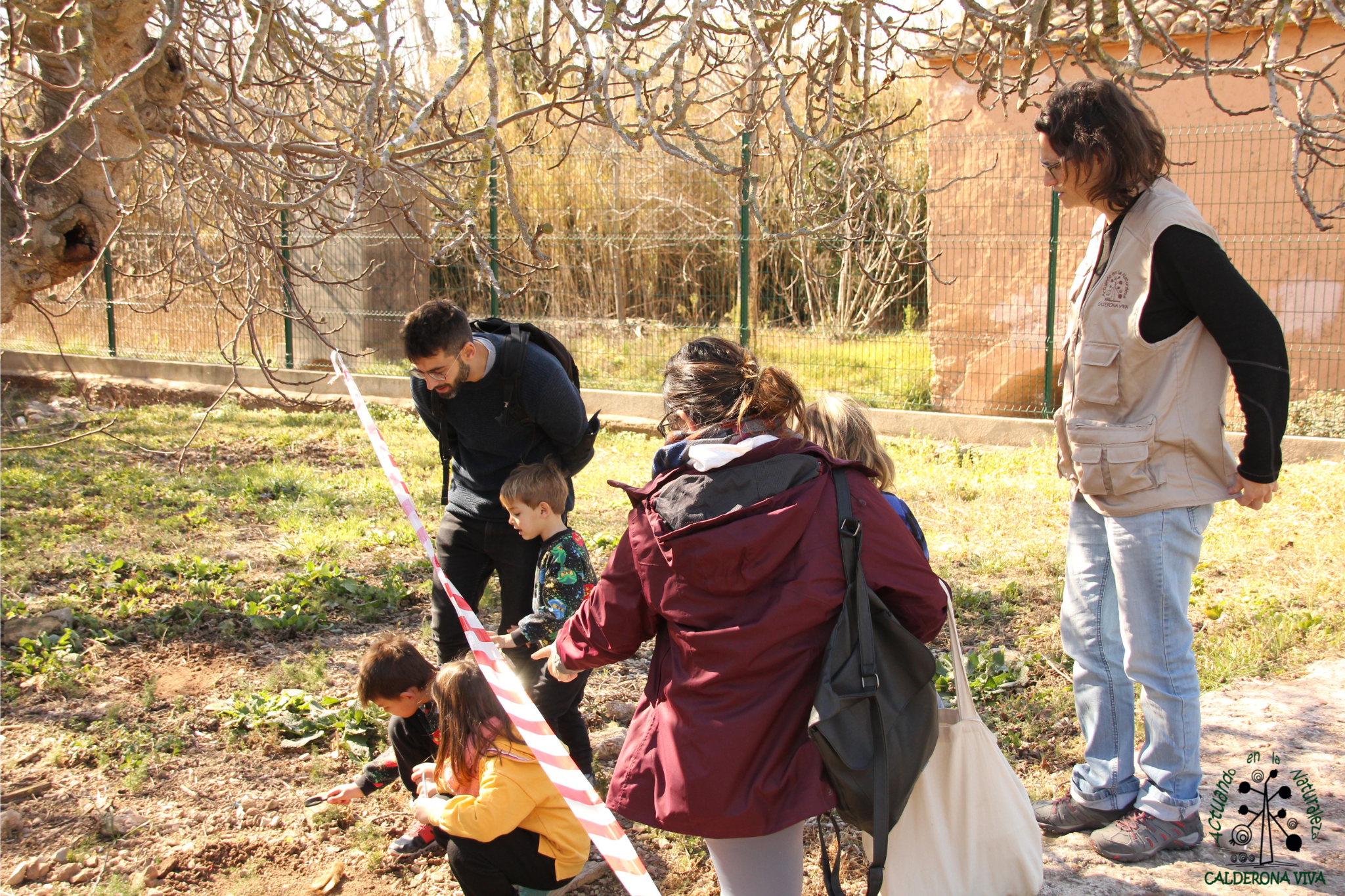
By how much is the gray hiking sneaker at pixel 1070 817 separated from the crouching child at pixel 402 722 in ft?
5.48

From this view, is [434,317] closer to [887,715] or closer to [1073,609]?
[887,715]

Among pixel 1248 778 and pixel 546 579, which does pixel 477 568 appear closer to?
pixel 546 579

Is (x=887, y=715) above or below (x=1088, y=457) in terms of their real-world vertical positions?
below

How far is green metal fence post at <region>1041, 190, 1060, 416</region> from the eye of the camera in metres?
8.21

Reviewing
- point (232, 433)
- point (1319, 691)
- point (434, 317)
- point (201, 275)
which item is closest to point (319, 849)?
point (434, 317)

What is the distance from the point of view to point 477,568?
3.29 m

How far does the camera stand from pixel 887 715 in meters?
1.88

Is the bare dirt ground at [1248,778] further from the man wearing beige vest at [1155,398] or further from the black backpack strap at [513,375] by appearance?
the black backpack strap at [513,375]

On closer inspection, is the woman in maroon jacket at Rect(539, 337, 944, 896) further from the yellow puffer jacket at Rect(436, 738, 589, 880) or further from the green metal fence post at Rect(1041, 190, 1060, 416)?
the green metal fence post at Rect(1041, 190, 1060, 416)

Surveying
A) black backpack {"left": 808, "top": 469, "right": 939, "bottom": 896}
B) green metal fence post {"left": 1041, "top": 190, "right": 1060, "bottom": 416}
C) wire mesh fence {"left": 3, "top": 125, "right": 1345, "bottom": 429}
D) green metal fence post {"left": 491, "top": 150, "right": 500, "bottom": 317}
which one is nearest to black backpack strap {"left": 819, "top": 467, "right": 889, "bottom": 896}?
black backpack {"left": 808, "top": 469, "right": 939, "bottom": 896}

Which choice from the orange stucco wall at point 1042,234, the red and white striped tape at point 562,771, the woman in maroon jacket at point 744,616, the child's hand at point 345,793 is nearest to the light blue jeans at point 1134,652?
the woman in maroon jacket at point 744,616

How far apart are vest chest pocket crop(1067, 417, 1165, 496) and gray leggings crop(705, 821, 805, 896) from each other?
1.18 m

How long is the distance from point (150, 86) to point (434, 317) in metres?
1.78

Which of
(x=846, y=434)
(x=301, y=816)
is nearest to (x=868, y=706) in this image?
(x=846, y=434)
